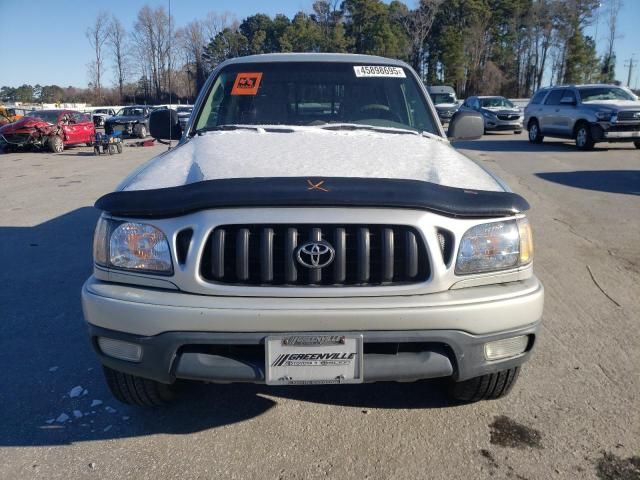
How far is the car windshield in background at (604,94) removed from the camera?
1580 centimetres

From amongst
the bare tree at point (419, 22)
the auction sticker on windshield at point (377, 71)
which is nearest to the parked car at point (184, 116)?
the auction sticker on windshield at point (377, 71)

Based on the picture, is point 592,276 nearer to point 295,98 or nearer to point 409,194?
point 295,98

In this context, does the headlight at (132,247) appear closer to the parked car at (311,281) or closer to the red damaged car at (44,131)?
the parked car at (311,281)

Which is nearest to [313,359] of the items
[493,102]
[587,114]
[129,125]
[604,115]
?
[604,115]

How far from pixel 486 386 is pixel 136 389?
5.69 ft

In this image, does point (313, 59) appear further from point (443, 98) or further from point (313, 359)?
point (443, 98)

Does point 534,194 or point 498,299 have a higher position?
point 498,299

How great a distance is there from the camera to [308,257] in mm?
2277

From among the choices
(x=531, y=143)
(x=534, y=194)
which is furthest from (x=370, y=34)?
(x=534, y=194)

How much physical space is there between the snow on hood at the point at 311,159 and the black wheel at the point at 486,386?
927mm

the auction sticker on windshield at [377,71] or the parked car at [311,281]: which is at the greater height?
the auction sticker on windshield at [377,71]

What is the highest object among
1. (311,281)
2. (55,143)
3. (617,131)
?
(617,131)

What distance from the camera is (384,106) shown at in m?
4.12

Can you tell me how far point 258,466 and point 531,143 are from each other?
18715mm
